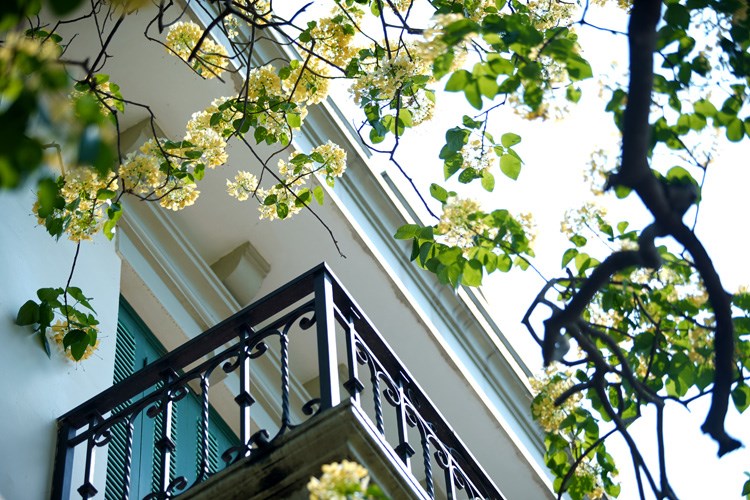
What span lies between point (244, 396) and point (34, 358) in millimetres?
1140

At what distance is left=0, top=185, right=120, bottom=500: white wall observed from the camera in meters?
5.02

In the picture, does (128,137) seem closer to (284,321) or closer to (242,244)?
(242,244)

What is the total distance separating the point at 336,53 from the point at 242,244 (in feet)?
7.59

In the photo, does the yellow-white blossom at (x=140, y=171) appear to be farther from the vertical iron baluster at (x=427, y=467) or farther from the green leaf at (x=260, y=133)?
the vertical iron baluster at (x=427, y=467)

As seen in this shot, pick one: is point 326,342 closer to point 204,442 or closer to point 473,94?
point 204,442

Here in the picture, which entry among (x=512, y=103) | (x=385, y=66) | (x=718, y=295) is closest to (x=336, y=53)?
(x=385, y=66)

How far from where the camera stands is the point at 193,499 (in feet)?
14.5

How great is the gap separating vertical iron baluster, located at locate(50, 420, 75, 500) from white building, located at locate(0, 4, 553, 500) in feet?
1.11

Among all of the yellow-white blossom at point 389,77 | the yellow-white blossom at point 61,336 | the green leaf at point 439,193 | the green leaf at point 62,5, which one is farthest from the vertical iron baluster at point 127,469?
the green leaf at point 62,5

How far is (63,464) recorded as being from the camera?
515cm

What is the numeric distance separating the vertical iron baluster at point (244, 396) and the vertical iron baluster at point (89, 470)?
69 cm

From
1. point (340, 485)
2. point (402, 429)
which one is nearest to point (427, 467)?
point (402, 429)

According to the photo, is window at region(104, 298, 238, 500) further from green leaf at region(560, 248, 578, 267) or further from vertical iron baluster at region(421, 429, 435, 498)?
green leaf at region(560, 248, 578, 267)

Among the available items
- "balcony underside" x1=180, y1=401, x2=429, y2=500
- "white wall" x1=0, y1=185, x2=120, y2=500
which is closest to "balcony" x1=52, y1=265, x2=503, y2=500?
"balcony underside" x1=180, y1=401, x2=429, y2=500
